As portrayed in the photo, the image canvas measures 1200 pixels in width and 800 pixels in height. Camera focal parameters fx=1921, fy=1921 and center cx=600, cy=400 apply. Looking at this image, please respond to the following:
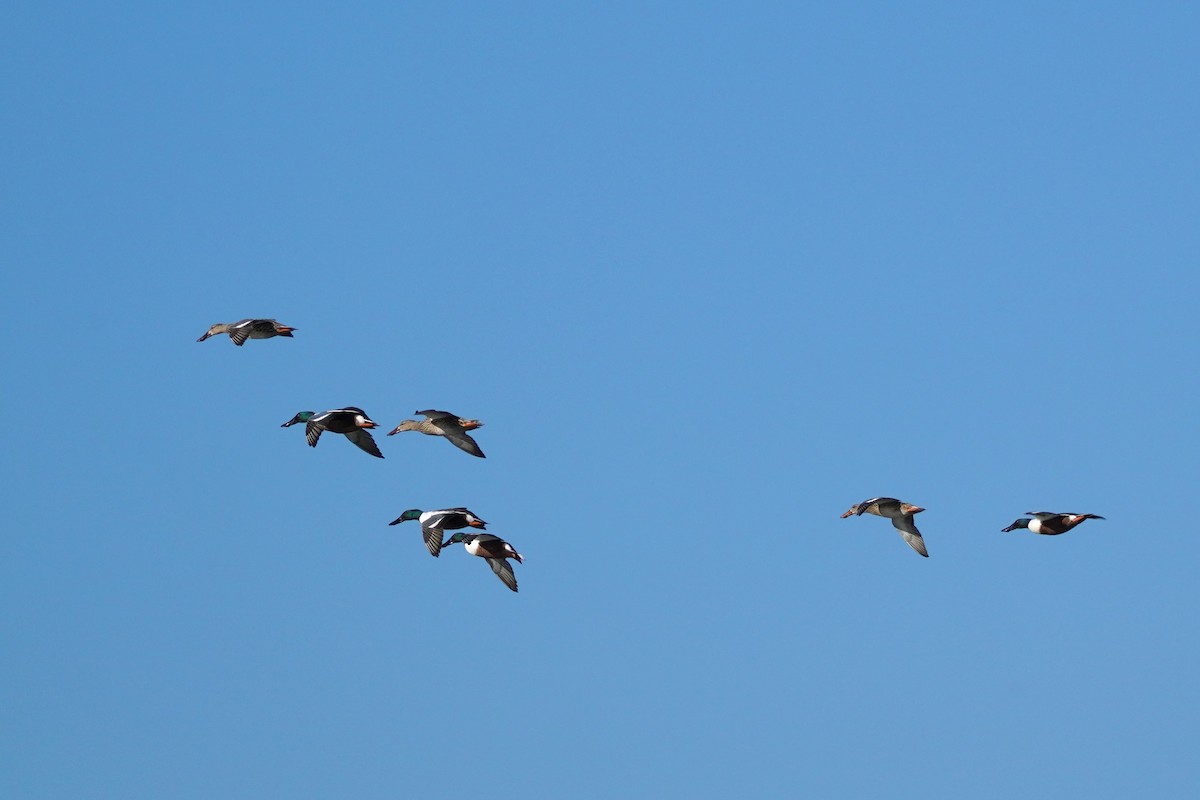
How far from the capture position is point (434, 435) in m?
43.4

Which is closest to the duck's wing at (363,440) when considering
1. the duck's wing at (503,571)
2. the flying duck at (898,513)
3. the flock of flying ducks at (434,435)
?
the flock of flying ducks at (434,435)

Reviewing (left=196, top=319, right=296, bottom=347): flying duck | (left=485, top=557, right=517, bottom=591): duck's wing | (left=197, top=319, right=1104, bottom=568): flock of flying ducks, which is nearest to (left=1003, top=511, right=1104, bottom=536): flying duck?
(left=197, top=319, right=1104, bottom=568): flock of flying ducks

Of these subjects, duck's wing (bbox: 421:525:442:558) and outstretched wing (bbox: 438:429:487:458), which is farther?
outstretched wing (bbox: 438:429:487:458)

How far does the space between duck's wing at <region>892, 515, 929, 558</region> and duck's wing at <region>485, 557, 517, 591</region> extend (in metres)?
10.3

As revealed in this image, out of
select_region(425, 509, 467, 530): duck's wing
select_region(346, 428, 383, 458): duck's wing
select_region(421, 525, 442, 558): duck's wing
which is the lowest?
select_region(421, 525, 442, 558): duck's wing

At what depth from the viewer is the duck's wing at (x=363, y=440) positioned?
41812 mm

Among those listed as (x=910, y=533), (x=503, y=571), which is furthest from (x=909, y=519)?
(x=503, y=571)

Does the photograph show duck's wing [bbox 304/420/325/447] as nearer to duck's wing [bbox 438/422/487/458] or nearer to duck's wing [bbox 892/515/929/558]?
duck's wing [bbox 438/422/487/458]

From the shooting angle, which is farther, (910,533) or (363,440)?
(910,533)

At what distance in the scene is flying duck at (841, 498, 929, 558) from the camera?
46.0 meters

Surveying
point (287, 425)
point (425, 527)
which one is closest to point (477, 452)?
point (425, 527)

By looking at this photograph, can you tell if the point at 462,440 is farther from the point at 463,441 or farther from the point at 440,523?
the point at 440,523

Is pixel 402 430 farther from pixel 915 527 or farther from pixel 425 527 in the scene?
pixel 915 527

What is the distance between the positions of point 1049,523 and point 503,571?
12.3 meters
